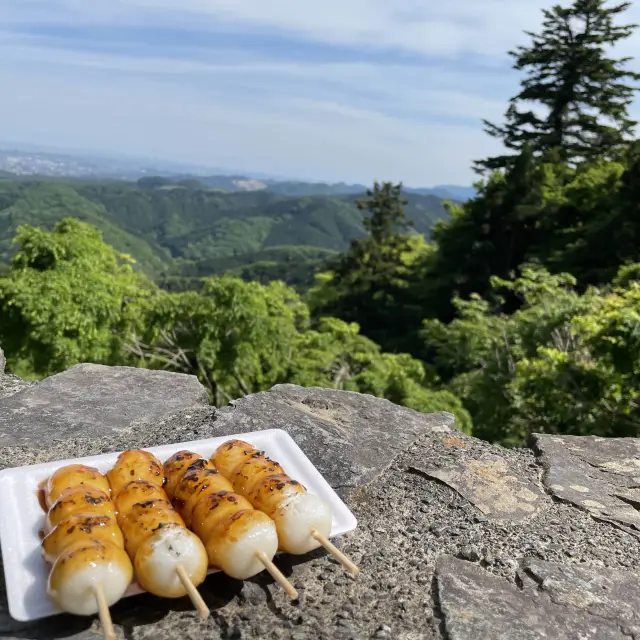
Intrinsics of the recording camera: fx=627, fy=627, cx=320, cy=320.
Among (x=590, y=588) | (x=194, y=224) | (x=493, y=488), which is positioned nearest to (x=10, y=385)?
(x=493, y=488)

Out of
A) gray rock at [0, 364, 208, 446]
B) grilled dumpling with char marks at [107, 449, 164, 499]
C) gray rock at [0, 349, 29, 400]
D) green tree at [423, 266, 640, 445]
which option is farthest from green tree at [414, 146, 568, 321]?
grilled dumpling with char marks at [107, 449, 164, 499]

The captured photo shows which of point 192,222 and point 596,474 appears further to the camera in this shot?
point 192,222

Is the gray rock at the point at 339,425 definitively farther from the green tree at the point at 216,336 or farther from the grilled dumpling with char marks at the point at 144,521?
the green tree at the point at 216,336

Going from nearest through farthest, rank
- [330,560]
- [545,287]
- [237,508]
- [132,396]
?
[237,508]
[330,560]
[132,396]
[545,287]

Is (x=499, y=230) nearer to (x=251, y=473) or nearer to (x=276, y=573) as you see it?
(x=251, y=473)

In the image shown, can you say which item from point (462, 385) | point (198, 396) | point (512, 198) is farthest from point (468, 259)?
point (198, 396)

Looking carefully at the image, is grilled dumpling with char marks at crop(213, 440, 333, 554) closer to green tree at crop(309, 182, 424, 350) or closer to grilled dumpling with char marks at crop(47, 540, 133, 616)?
grilled dumpling with char marks at crop(47, 540, 133, 616)

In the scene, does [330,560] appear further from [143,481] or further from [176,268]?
[176,268]
